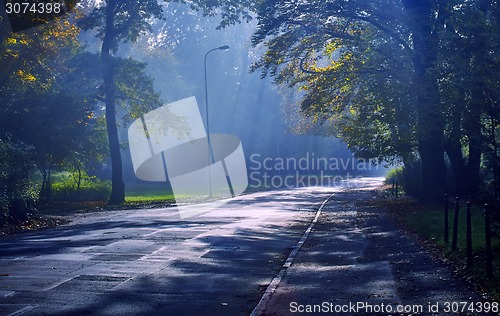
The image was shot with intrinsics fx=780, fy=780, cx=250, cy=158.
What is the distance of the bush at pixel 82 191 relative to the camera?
1929 inches

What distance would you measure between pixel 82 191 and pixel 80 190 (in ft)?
0.64

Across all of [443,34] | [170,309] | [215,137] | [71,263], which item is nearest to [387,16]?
[443,34]

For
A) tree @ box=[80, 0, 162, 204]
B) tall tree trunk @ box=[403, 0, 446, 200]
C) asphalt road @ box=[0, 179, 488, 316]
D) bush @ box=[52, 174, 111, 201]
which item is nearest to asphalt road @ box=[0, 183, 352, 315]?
asphalt road @ box=[0, 179, 488, 316]

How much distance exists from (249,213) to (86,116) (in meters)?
17.5

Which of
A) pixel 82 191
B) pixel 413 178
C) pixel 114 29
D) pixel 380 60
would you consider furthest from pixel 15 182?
pixel 82 191

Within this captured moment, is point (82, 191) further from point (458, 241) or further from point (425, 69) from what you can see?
point (458, 241)

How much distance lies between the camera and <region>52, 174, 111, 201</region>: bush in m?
49.0

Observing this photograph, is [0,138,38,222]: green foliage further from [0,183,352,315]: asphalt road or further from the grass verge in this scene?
the grass verge

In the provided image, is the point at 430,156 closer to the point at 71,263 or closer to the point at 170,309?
the point at 71,263

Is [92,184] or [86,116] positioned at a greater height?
[86,116]

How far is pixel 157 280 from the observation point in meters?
12.2

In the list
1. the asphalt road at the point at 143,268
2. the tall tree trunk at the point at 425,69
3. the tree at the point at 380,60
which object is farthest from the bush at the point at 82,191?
the tall tree trunk at the point at 425,69

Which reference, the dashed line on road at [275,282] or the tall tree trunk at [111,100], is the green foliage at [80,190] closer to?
Result: the tall tree trunk at [111,100]

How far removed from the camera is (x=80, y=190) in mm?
50094
